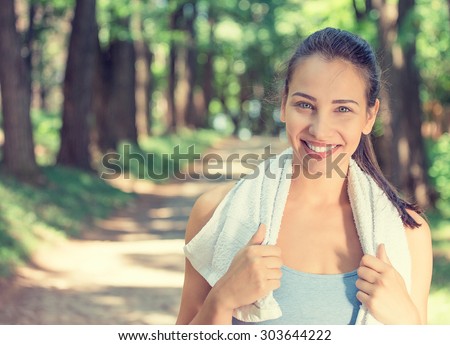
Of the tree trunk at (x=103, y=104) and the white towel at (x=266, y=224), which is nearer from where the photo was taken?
the white towel at (x=266, y=224)

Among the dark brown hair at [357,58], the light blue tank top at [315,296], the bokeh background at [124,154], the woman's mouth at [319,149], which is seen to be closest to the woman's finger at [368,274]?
the light blue tank top at [315,296]

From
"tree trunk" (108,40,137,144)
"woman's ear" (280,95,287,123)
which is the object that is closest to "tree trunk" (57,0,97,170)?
"tree trunk" (108,40,137,144)

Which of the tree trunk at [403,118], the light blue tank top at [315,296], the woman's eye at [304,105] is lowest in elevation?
the tree trunk at [403,118]

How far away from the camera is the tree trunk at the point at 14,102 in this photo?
13031mm

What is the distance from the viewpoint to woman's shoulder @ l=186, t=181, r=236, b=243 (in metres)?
2.16

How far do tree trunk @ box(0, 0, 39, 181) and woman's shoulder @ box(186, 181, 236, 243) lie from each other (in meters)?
11.5

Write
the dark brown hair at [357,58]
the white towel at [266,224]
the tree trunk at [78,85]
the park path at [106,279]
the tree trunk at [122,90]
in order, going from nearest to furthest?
the white towel at [266,224], the dark brown hair at [357,58], the park path at [106,279], the tree trunk at [78,85], the tree trunk at [122,90]

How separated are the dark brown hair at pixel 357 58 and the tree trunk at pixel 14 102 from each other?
11.5 meters

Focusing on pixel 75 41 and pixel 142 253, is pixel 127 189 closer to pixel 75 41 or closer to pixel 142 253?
pixel 75 41

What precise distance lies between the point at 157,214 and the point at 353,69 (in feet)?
43.4

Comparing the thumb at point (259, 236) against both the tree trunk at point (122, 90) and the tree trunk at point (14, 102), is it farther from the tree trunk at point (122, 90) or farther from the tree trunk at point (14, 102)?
the tree trunk at point (122, 90)

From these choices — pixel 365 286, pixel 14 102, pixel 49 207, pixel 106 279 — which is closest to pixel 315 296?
pixel 365 286

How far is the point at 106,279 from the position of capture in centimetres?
926
